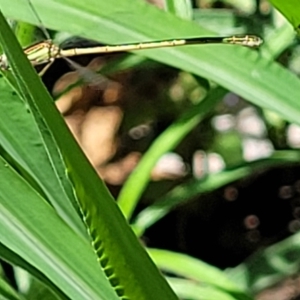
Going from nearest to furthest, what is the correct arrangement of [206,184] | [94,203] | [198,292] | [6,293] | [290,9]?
1. [94,203]
2. [290,9]
3. [6,293]
4. [198,292]
5. [206,184]

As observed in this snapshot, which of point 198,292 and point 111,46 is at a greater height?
point 111,46

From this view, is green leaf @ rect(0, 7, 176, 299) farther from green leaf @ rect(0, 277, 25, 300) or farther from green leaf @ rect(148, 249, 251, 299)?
green leaf @ rect(148, 249, 251, 299)

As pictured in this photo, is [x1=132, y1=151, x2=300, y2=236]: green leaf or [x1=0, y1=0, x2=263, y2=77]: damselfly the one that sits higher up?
[x1=0, y1=0, x2=263, y2=77]: damselfly

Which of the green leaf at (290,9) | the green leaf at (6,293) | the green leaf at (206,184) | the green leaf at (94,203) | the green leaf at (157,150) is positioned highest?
the green leaf at (157,150)

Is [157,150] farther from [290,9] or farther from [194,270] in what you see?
[290,9]

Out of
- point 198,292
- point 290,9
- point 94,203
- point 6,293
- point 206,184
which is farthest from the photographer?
point 206,184

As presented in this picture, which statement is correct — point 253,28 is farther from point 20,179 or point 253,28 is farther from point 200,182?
point 20,179

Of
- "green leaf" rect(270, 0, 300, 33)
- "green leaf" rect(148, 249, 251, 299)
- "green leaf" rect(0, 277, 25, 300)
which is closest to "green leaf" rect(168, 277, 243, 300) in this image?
"green leaf" rect(148, 249, 251, 299)

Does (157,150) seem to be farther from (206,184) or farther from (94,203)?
(94,203)

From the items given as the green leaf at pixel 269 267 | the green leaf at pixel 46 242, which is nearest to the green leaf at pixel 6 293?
the green leaf at pixel 46 242

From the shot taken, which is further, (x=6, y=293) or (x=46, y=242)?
(x=6, y=293)

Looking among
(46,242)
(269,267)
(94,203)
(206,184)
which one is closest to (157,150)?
(206,184)

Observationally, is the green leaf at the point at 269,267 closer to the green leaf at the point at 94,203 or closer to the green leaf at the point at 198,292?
the green leaf at the point at 198,292

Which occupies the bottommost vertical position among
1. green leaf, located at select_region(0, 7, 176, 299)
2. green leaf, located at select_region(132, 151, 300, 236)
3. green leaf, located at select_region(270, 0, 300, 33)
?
green leaf, located at select_region(0, 7, 176, 299)
